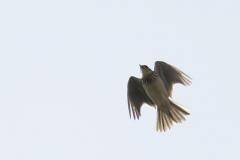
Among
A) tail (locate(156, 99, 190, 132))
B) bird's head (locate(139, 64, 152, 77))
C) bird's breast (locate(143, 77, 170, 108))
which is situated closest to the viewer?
bird's breast (locate(143, 77, 170, 108))

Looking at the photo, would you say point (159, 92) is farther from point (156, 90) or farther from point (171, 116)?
point (171, 116)

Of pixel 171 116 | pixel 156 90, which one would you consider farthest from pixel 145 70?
pixel 171 116

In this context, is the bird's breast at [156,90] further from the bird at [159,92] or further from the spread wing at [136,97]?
the spread wing at [136,97]

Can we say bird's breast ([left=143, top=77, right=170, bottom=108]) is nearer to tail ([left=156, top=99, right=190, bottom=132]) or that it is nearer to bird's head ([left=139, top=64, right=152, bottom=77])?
bird's head ([left=139, top=64, right=152, bottom=77])

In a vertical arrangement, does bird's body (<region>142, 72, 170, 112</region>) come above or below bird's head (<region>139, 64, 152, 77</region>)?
below

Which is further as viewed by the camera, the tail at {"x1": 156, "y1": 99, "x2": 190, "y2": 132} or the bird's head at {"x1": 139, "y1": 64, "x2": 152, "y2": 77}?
the tail at {"x1": 156, "y1": 99, "x2": 190, "y2": 132}

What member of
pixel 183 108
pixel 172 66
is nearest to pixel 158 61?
pixel 172 66

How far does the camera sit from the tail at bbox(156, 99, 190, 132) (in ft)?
60.1

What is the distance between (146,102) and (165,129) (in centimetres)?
103

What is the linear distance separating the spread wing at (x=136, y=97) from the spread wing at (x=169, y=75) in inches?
29.1

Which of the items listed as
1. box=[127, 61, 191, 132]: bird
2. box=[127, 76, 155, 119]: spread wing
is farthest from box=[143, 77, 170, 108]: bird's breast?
box=[127, 76, 155, 119]: spread wing

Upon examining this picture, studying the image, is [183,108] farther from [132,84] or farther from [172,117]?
[132,84]

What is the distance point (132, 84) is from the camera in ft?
61.5

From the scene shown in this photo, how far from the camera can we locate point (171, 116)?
724 inches
